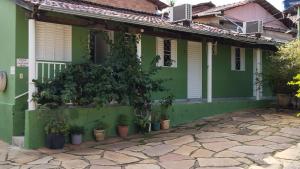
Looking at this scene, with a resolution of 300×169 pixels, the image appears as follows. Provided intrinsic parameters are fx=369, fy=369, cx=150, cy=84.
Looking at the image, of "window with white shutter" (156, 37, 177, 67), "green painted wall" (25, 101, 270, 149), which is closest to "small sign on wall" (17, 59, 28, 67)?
Result: "green painted wall" (25, 101, 270, 149)

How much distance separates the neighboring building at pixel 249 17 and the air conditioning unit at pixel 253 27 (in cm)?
339

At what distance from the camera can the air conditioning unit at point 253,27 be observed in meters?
15.5

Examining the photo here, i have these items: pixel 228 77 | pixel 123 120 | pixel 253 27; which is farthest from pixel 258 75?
pixel 123 120

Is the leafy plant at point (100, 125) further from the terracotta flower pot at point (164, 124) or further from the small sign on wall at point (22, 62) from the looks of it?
the small sign on wall at point (22, 62)

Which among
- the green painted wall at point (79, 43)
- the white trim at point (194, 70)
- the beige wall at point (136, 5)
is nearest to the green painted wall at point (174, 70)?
the white trim at point (194, 70)

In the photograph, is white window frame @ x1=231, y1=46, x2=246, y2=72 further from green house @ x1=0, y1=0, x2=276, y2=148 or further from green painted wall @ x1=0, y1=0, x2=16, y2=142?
green painted wall @ x1=0, y1=0, x2=16, y2=142

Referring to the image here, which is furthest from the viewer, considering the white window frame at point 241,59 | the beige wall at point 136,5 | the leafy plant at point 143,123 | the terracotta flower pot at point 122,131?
the beige wall at point 136,5

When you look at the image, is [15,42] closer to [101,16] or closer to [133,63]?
[101,16]

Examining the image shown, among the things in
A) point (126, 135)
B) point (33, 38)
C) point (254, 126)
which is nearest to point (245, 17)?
point (254, 126)

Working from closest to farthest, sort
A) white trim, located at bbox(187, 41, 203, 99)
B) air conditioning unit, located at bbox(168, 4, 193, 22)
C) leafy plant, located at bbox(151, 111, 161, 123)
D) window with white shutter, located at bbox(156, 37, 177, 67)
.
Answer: leafy plant, located at bbox(151, 111, 161, 123), air conditioning unit, located at bbox(168, 4, 193, 22), window with white shutter, located at bbox(156, 37, 177, 67), white trim, located at bbox(187, 41, 203, 99)

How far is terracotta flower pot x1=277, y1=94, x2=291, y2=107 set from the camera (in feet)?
49.0

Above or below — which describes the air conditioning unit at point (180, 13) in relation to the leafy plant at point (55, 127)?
above

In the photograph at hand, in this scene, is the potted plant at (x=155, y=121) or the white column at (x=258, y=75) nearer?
the potted plant at (x=155, y=121)

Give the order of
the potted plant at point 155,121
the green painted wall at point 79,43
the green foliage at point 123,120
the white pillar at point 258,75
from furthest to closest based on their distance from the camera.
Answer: the white pillar at point 258,75
the potted plant at point 155,121
the green painted wall at point 79,43
the green foliage at point 123,120
